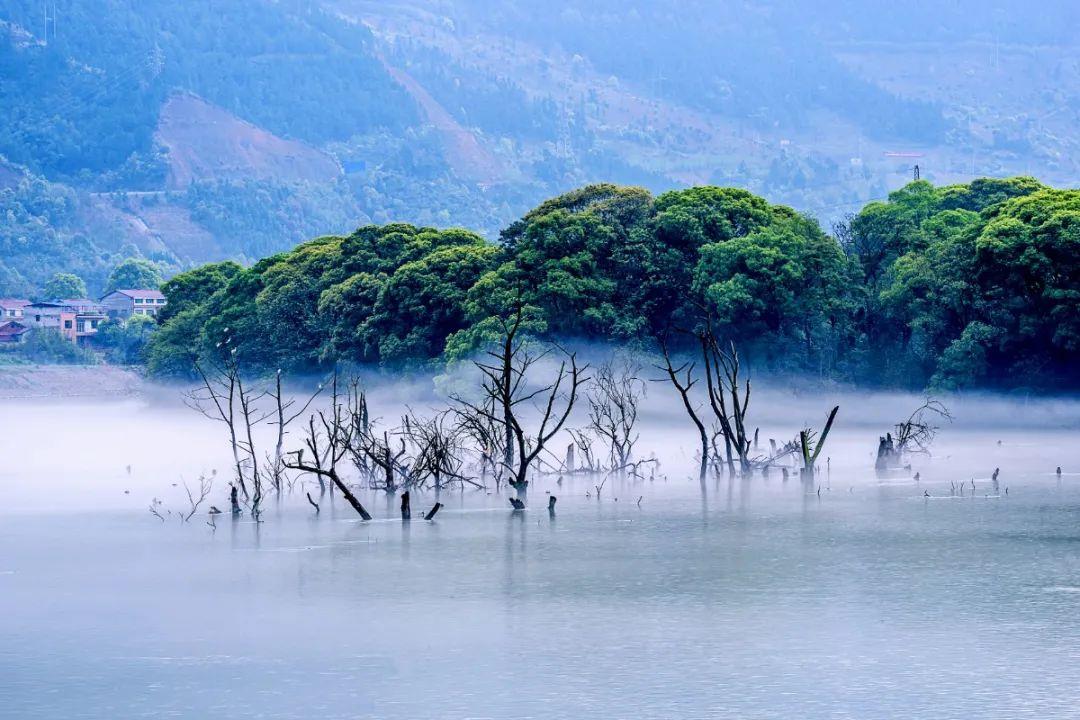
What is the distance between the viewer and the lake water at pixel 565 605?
17.9 metres

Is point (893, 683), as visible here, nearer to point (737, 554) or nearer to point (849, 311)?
point (737, 554)

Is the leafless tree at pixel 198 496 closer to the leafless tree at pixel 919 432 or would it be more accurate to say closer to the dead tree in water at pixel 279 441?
the dead tree in water at pixel 279 441

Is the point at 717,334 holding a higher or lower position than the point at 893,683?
higher

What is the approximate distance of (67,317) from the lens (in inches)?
6152

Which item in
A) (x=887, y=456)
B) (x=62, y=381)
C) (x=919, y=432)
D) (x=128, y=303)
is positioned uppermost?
(x=128, y=303)

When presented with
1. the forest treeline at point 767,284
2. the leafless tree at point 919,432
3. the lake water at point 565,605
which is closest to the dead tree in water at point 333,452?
the lake water at point 565,605

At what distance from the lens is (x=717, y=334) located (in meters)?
64.4

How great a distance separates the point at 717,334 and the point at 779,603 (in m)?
41.9

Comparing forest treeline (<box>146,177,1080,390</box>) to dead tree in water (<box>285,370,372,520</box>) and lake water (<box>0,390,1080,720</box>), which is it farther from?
lake water (<box>0,390,1080,720</box>)

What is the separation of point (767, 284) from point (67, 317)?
107 meters

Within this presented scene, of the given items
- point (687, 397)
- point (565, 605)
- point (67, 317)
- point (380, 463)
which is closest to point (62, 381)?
point (67, 317)

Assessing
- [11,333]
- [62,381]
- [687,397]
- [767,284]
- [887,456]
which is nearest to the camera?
[887,456]

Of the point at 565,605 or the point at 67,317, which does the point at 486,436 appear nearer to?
the point at 565,605

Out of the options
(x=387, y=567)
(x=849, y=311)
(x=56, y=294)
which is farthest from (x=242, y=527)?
(x=56, y=294)
